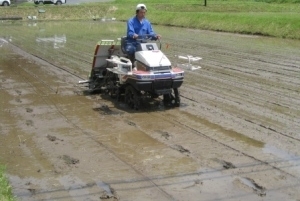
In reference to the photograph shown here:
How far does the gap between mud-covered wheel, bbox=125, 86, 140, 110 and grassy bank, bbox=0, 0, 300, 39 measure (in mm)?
13796

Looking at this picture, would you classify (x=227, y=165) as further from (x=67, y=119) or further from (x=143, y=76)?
(x=67, y=119)

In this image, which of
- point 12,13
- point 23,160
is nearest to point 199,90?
point 23,160

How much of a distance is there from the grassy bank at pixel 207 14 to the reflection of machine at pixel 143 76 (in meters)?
13.4

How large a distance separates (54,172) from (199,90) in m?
5.37

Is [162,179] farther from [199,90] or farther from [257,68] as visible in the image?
[257,68]

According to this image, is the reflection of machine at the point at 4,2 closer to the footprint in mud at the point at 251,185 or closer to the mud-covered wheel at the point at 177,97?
the mud-covered wheel at the point at 177,97

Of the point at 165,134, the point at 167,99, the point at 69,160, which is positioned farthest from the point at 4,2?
the point at 69,160

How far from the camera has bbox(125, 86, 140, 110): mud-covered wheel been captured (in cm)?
887

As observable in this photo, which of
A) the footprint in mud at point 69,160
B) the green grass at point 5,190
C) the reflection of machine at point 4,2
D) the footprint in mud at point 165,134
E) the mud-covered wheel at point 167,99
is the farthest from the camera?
the reflection of machine at point 4,2

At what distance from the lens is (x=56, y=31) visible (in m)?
28.2

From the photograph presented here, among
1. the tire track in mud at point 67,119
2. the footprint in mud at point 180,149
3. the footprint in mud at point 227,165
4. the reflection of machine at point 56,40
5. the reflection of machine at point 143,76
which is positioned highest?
the reflection of machine at point 143,76

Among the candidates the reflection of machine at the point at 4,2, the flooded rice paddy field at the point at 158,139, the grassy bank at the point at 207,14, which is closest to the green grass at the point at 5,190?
the flooded rice paddy field at the point at 158,139

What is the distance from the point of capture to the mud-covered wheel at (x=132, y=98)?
29.1ft

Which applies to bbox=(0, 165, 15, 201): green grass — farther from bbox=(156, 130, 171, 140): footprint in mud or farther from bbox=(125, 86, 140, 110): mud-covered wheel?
bbox=(125, 86, 140, 110): mud-covered wheel
